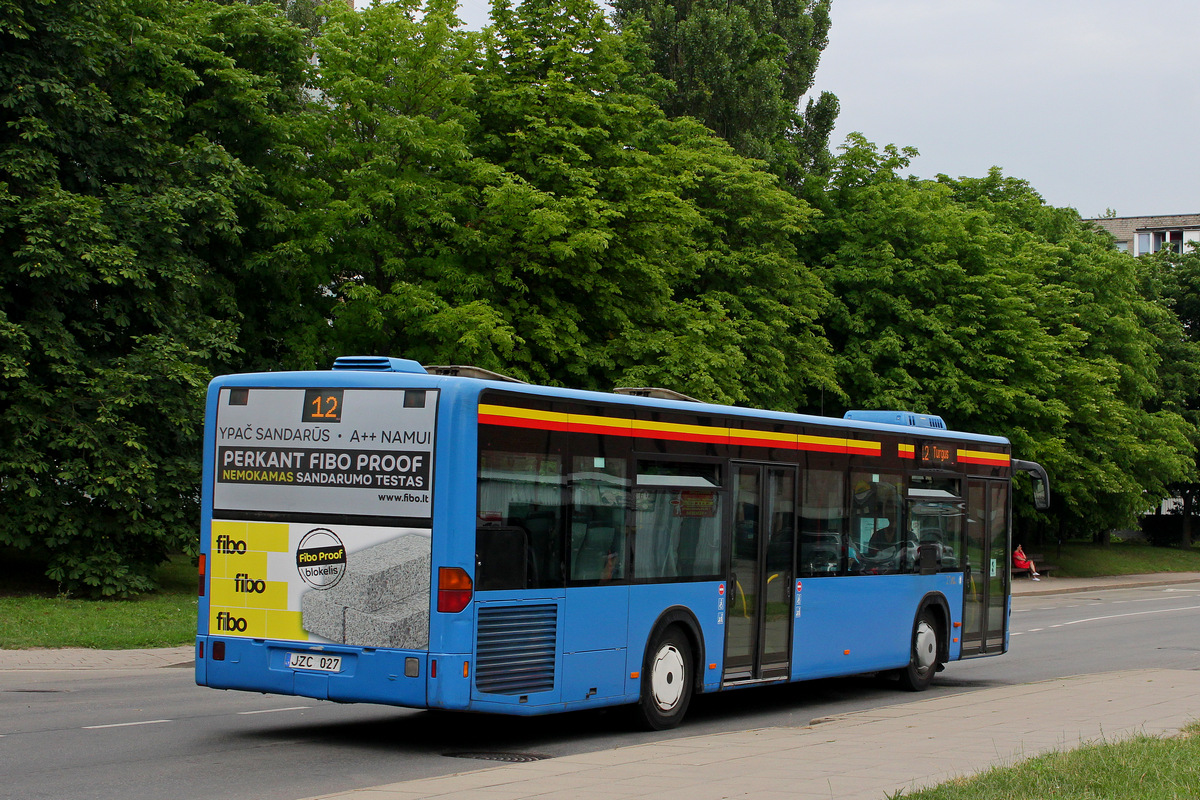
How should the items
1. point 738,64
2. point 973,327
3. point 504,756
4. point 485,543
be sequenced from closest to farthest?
point 485,543 → point 504,756 → point 738,64 → point 973,327

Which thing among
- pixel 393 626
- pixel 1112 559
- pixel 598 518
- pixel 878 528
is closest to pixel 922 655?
pixel 878 528

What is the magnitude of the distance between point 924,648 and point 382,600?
8772 mm

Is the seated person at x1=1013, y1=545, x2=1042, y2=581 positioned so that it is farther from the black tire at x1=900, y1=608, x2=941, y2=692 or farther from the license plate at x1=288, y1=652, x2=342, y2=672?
the license plate at x1=288, y1=652, x2=342, y2=672

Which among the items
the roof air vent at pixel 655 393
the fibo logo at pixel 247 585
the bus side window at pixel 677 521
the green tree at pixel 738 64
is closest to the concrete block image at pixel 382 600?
the fibo logo at pixel 247 585

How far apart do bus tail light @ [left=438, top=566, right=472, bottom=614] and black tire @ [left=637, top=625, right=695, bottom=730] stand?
2.54m

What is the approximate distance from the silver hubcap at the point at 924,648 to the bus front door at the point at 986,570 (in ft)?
2.44

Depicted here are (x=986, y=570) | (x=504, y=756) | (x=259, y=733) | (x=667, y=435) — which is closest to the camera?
(x=504, y=756)

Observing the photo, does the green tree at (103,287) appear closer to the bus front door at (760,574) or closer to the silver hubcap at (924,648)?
the bus front door at (760,574)

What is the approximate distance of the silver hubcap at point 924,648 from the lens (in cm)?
1611

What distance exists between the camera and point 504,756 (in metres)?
10.3

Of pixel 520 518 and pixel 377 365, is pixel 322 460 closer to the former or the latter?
pixel 377 365

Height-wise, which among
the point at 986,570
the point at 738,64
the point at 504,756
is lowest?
the point at 504,756

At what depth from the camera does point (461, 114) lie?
28.8 meters

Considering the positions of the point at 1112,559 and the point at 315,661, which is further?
the point at 1112,559
